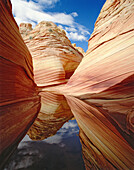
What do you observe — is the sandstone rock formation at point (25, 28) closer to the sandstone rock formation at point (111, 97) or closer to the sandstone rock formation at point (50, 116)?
the sandstone rock formation at point (50, 116)

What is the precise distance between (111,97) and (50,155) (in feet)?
3.92

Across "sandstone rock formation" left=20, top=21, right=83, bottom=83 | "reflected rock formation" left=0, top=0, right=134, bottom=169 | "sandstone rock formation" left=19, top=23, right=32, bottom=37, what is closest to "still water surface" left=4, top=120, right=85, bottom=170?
"reflected rock formation" left=0, top=0, right=134, bottom=169

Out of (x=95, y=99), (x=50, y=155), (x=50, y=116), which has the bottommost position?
(x=50, y=155)

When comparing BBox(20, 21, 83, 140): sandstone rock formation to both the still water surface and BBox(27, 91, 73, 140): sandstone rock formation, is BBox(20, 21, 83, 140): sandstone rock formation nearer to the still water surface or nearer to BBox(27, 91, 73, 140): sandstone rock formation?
BBox(27, 91, 73, 140): sandstone rock formation

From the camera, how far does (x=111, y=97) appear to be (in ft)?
4.49

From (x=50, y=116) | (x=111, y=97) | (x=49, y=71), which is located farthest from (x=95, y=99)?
(x=49, y=71)

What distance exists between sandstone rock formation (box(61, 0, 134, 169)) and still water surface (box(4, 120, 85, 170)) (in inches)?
7.3

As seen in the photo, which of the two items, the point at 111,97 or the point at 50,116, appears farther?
the point at 50,116

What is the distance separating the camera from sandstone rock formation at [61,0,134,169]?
0.92 metres

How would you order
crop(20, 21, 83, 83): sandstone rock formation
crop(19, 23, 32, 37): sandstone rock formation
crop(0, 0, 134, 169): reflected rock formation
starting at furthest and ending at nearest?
crop(19, 23, 32, 37): sandstone rock formation, crop(20, 21, 83, 83): sandstone rock formation, crop(0, 0, 134, 169): reflected rock formation

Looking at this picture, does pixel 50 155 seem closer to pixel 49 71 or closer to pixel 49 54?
pixel 49 71

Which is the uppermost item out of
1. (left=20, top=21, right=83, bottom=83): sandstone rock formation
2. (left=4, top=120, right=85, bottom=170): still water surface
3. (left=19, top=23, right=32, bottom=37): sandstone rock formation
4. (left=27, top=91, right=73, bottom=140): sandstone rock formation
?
(left=19, top=23, right=32, bottom=37): sandstone rock formation

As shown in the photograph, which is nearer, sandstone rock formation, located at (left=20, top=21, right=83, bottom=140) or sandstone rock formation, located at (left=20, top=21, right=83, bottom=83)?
sandstone rock formation, located at (left=20, top=21, right=83, bottom=140)

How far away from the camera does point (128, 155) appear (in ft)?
2.60
